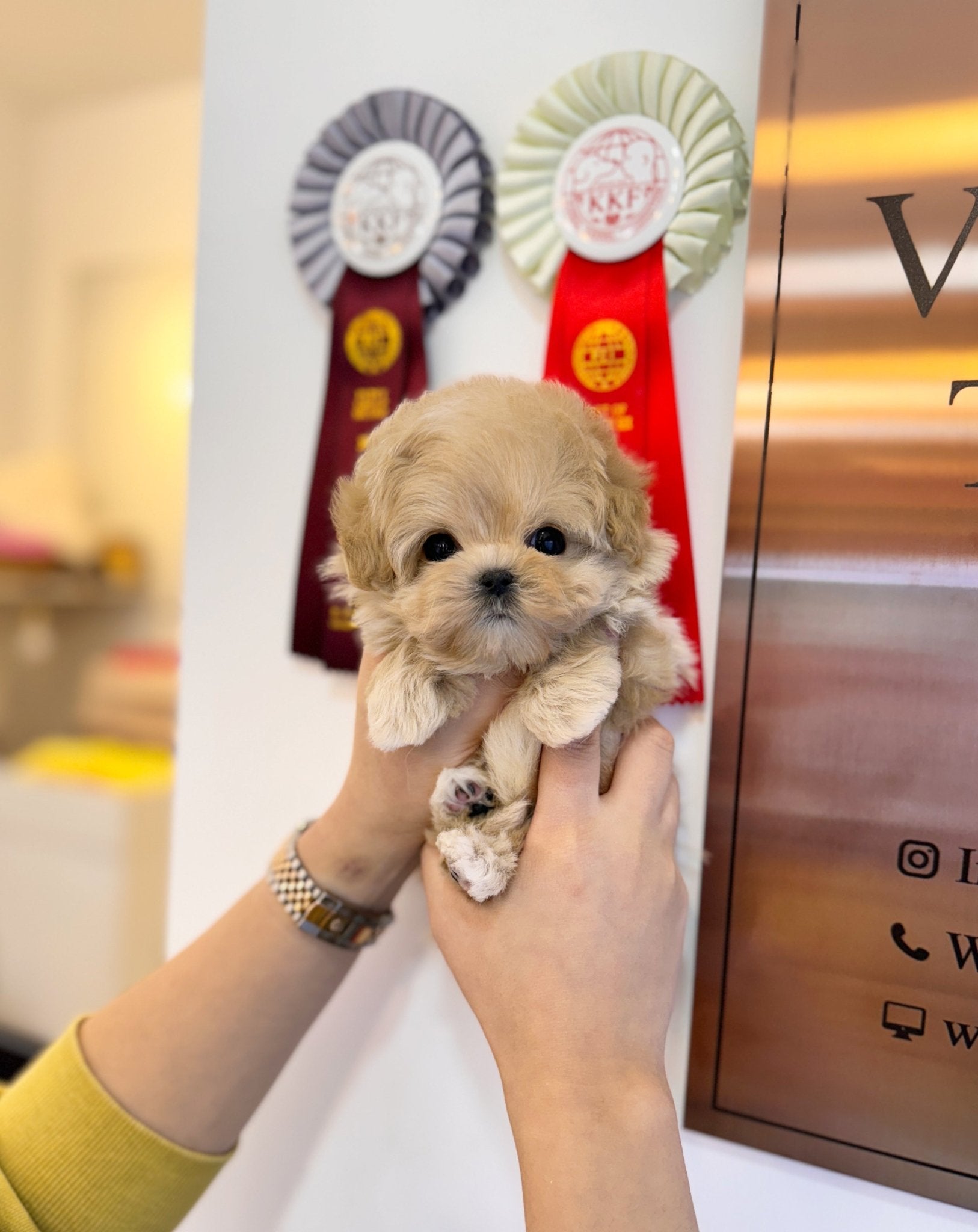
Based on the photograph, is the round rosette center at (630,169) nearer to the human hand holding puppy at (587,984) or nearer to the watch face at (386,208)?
the watch face at (386,208)

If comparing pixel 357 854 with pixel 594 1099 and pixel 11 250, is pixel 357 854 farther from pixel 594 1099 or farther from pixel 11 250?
pixel 11 250

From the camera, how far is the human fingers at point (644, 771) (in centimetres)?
70

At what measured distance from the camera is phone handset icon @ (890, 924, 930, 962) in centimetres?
71

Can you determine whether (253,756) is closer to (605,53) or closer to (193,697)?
(193,697)

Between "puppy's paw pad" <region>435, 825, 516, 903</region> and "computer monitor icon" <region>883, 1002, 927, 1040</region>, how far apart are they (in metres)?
0.35

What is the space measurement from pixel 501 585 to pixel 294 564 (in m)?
0.48

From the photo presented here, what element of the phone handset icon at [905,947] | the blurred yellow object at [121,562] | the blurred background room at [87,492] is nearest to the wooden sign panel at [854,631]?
Answer: the phone handset icon at [905,947]

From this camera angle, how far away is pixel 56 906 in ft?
8.09

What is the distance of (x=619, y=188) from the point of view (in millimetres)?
806

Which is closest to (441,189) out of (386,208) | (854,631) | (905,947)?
(386,208)

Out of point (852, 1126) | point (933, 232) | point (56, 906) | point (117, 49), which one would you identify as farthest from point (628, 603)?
point (117, 49)

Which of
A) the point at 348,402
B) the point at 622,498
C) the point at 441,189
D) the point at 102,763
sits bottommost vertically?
the point at 102,763

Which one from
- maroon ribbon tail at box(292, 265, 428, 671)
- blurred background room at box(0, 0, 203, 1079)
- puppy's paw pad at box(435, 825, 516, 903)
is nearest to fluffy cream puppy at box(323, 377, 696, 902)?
puppy's paw pad at box(435, 825, 516, 903)

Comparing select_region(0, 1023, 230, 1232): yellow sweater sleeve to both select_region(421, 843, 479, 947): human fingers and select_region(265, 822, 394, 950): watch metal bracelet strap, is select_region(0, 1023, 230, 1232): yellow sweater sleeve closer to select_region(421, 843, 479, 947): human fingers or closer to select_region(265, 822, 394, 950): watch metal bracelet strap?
select_region(265, 822, 394, 950): watch metal bracelet strap
